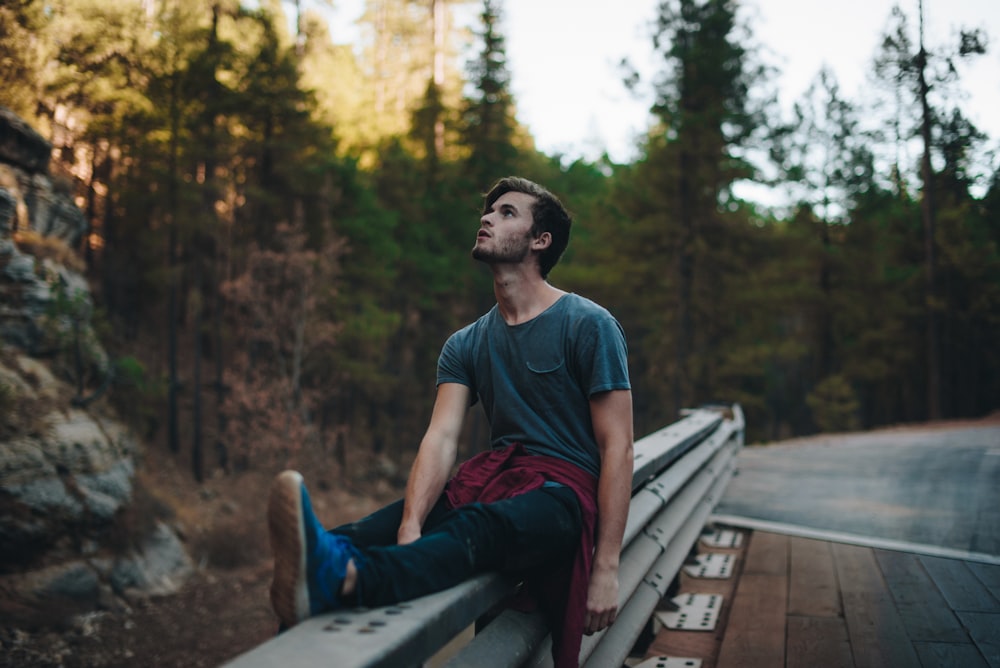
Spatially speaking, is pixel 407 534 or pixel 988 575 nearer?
pixel 407 534

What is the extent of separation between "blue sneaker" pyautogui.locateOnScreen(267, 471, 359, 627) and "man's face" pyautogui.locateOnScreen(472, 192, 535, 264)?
1.29 m

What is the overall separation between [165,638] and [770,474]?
12621mm

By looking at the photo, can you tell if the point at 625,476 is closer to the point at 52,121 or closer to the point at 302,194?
the point at 52,121

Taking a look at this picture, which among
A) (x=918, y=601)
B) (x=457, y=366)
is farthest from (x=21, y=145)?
(x=918, y=601)

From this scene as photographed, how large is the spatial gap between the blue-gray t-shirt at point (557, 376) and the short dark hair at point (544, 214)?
219mm

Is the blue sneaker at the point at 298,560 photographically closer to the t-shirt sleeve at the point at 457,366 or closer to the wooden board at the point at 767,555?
the t-shirt sleeve at the point at 457,366

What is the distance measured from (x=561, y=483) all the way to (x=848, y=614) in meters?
1.90

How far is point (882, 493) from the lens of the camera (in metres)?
6.50

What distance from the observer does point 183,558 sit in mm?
17281

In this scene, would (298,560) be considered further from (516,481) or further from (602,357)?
(602,357)

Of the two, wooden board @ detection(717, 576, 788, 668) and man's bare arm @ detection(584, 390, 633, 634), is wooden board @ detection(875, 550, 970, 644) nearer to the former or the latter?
wooden board @ detection(717, 576, 788, 668)

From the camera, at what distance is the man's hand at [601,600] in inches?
83.0

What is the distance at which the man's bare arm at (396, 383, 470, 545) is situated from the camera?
90.0 inches

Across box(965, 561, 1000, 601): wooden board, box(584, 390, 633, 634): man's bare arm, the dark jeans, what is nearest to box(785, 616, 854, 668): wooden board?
box(965, 561, 1000, 601): wooden board
